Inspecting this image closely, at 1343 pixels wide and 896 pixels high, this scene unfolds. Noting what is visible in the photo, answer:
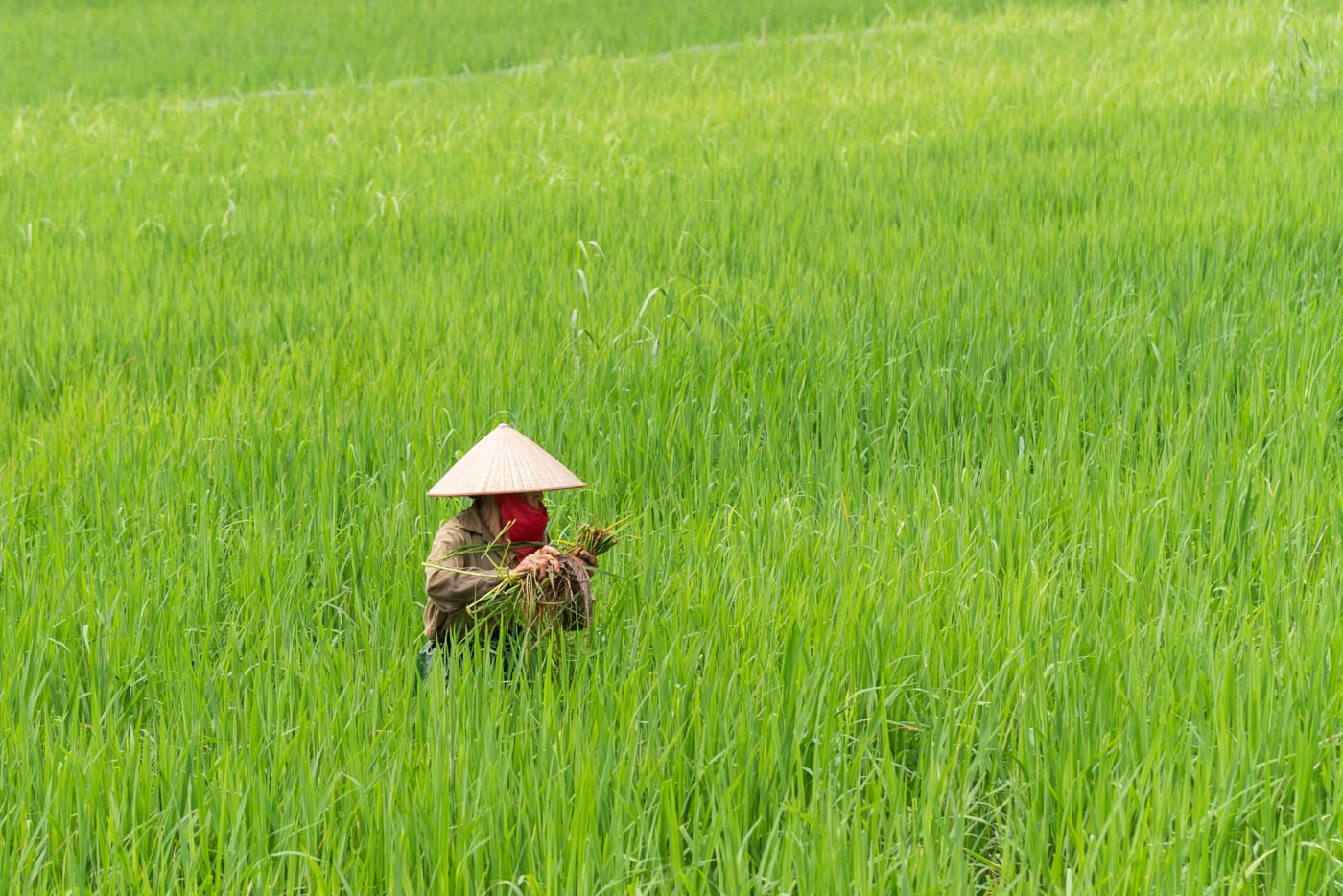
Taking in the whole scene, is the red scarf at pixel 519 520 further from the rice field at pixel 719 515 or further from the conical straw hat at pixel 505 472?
the rice field at pixel 719 515

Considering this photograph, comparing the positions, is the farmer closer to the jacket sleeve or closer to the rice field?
the jacket sleeve

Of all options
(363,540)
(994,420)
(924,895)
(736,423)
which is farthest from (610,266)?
(924,895)

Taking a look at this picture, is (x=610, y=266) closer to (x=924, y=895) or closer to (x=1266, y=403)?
(x=1266, y=403)

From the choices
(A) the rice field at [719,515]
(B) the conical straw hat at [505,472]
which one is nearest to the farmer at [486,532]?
(B) the conical straw hat at [505,472]

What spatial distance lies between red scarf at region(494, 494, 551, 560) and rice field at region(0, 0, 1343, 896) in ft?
0.54

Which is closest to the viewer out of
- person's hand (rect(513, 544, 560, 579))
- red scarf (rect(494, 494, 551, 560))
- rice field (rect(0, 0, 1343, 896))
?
rice field (rect(0, 0, 1343, 896))

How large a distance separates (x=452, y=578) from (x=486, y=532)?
0.28 ft

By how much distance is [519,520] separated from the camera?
1.62 m

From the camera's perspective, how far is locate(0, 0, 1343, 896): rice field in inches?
52.9

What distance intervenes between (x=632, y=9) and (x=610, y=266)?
11.4 m

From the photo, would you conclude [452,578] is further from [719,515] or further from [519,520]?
[719,515]

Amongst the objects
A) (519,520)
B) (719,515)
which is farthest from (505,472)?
(719,515)

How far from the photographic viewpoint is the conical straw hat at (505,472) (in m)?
1.56

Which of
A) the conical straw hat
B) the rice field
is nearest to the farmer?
the conical straw hat
